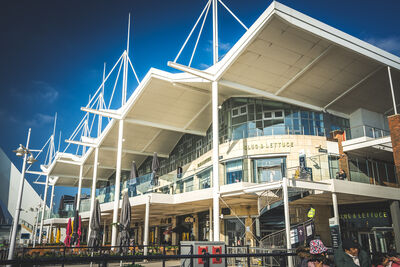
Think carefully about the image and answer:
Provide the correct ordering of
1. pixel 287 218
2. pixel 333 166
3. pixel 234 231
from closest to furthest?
pixel 287 218
pixel 333 166
pixel 234 231

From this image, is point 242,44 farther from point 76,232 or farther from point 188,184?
point 76,232

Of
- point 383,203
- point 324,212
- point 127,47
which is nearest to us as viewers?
point 383,203

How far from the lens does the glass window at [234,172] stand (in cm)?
1883

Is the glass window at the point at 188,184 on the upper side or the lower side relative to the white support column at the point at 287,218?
upper

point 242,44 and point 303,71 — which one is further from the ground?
point 242,44

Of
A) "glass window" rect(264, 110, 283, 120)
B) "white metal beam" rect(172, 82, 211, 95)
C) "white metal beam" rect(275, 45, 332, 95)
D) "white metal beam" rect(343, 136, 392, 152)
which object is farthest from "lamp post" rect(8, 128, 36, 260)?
"white metal beam" rect(343, 136, 392, 152)

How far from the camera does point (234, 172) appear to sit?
19.2 m

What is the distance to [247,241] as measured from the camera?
21.8 m

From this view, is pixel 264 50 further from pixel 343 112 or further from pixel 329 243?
pixel 329 243

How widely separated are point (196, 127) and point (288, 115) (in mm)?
8598

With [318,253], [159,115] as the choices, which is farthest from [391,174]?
[318,253]

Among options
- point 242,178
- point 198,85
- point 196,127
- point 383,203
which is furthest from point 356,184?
point 196,127

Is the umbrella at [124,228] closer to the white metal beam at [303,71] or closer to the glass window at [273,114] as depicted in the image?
the glass window at [273,114]

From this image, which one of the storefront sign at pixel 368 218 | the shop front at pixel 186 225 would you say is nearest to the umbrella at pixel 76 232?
the shop front at pixel 186 225
